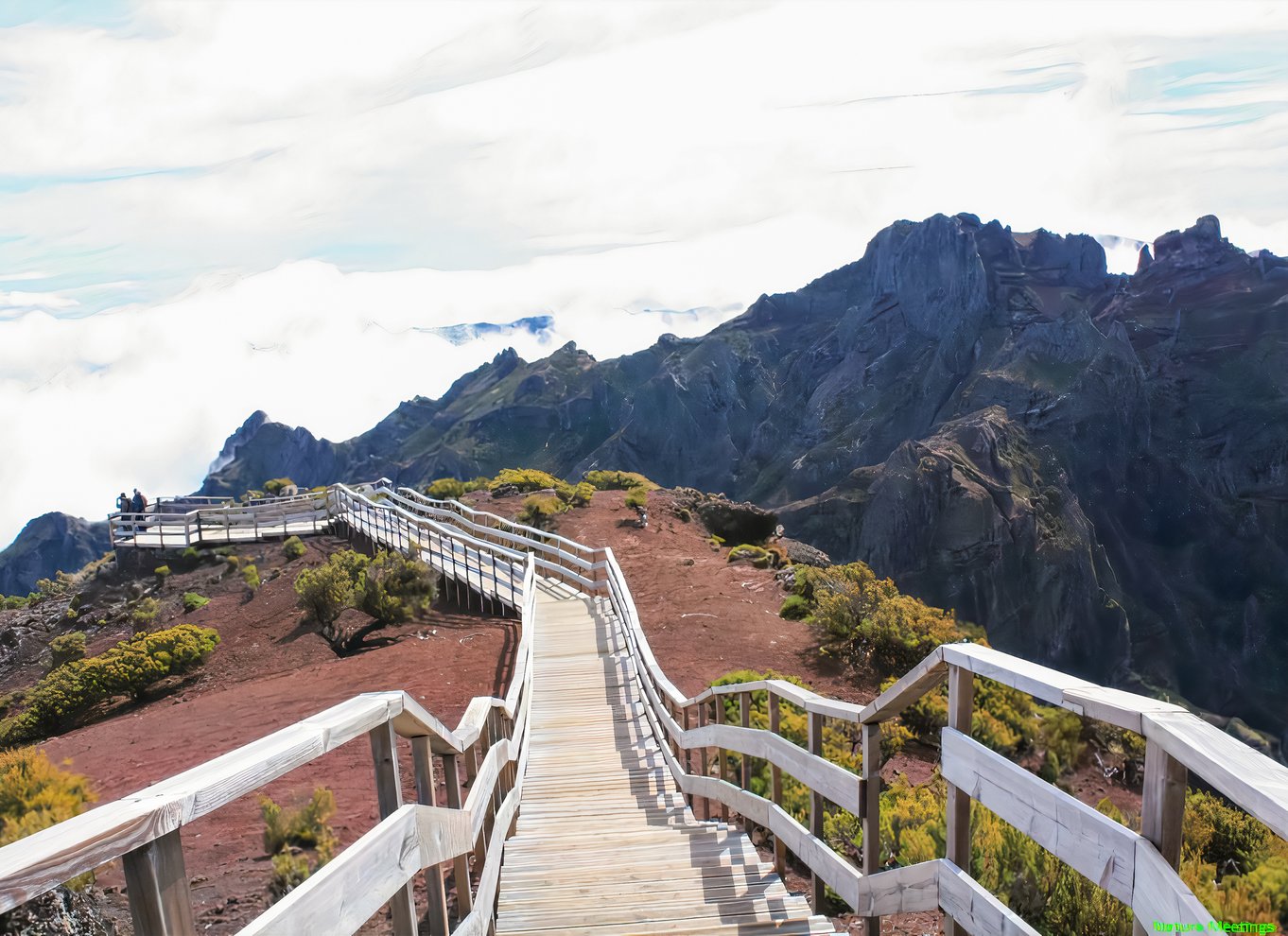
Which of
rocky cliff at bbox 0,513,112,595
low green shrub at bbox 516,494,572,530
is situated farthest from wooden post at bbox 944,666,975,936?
rocky cliff at bbox 0,513,112,595

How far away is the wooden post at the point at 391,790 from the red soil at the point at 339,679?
362 centimetres

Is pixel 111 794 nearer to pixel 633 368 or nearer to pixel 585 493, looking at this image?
pixel 585 493

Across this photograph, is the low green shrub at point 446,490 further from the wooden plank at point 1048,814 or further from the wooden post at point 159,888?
the wooden post at point 159,888

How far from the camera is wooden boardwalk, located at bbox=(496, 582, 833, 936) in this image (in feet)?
15.4

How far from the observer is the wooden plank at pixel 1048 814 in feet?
6.96

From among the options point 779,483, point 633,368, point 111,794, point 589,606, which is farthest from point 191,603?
point 633,368

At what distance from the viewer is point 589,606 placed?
54.2 feet

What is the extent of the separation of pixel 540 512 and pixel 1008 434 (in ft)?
251

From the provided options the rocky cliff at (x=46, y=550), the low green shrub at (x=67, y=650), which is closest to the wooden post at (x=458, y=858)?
the low green shrub at (x=67, y=650)

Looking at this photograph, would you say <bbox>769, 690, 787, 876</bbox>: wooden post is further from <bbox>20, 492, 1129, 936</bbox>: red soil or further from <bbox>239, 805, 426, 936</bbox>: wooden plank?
<bbox>239, 805, 426, 936</bbox>: wooden plank

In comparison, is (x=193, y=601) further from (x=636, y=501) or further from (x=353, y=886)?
(x=353, y=886)

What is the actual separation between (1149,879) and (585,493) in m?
29.0

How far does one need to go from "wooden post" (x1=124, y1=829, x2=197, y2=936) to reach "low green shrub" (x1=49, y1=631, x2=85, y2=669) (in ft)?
72.8

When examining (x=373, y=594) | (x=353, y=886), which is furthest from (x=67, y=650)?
(x=353, y=886)
